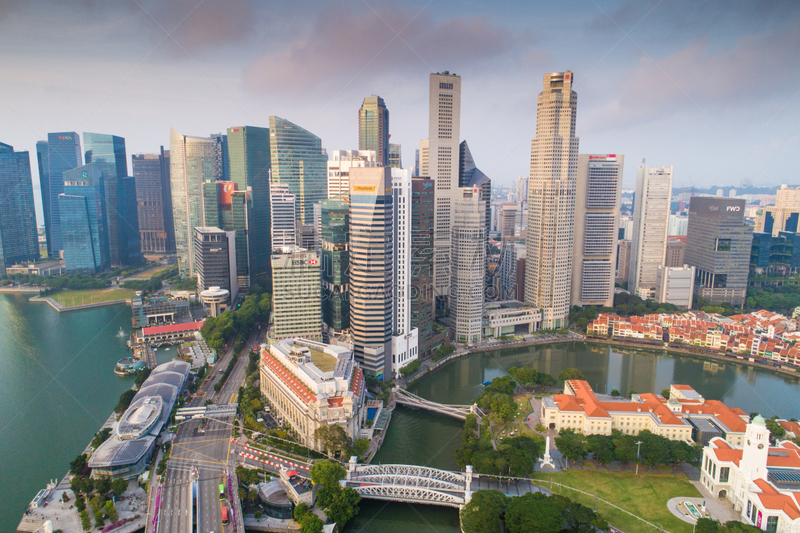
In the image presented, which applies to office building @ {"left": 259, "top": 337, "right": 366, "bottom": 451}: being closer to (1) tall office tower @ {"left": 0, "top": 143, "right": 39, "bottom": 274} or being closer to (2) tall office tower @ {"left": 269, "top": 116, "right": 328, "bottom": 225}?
(2) tall office tower @ {"left": 269, "top": 116, "right": 328, "bottom": 225}

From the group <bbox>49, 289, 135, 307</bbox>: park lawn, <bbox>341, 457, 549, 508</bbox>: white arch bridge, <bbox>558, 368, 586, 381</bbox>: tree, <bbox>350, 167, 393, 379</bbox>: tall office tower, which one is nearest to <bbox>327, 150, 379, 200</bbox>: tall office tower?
<bbox>350, 167, 393, 379</bbox>: tall office tower

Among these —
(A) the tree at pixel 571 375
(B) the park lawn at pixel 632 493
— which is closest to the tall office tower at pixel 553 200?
(A) the tree at pixel 571 375

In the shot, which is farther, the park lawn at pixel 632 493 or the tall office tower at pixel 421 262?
the tall office tower at pixel 421 262

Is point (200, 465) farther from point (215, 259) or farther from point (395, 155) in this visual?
point (395, 155)

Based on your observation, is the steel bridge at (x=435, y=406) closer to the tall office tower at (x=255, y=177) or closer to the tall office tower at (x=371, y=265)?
the tall office tower at (x=371, y=265)

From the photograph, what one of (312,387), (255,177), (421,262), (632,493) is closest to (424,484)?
(312,387)

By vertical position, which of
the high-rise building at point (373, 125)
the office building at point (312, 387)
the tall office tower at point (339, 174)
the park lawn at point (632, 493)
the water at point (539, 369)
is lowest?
the water at point (539, 369)
